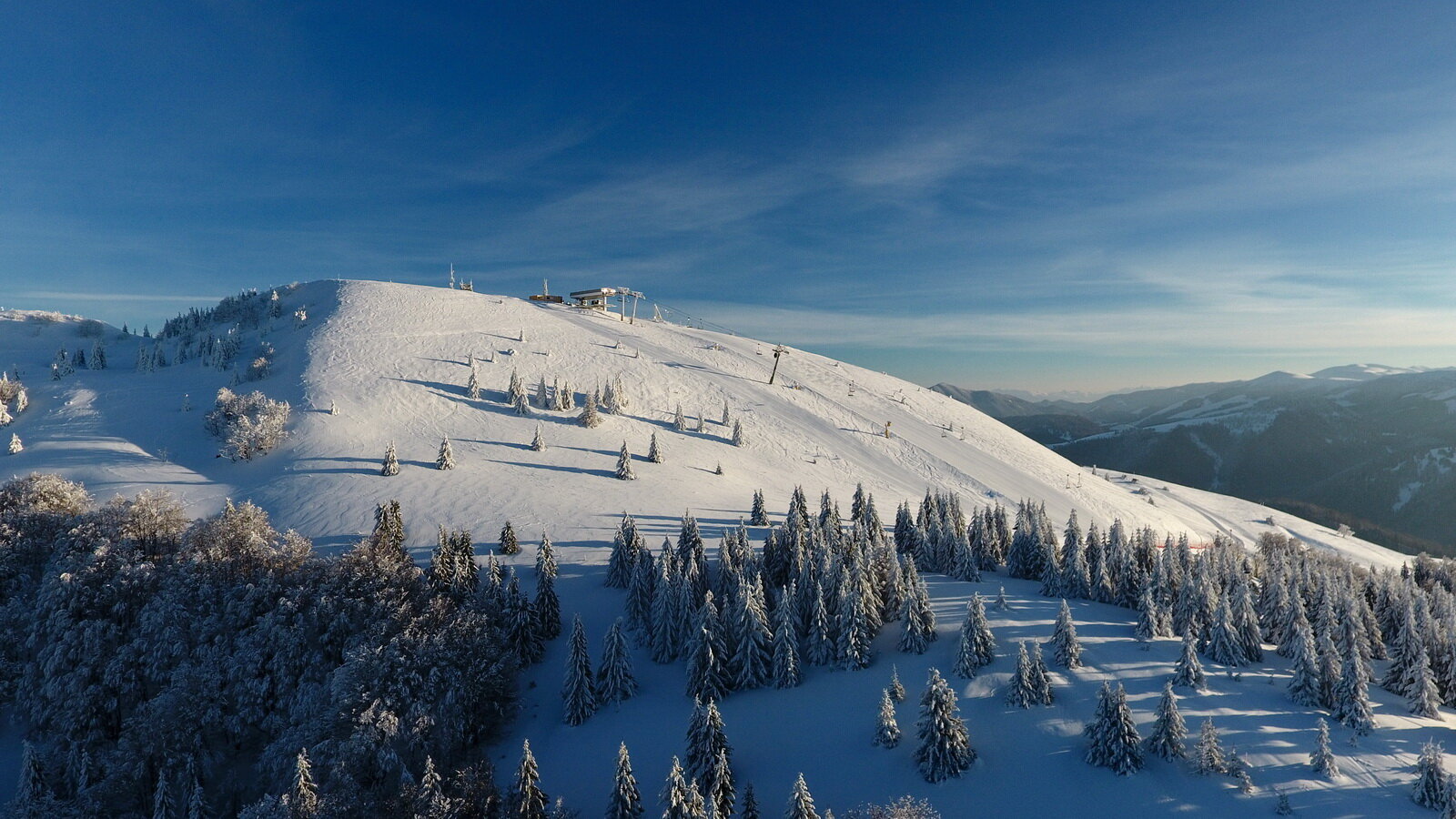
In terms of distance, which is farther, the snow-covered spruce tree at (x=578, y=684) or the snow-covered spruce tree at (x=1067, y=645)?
the snow-covered spruce tree at (x=578, y=684)

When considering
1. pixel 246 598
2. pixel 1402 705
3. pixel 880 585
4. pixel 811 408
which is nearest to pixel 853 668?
pixel 880 585

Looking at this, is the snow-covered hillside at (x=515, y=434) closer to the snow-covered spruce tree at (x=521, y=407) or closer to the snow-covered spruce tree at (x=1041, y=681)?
the snow-covered spruce tree at (x=521, y=407)

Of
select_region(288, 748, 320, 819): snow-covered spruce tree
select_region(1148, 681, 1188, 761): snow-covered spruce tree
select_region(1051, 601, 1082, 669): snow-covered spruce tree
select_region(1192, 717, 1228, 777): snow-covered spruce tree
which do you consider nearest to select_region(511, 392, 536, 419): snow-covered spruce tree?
select_region(288, 748, 320, 819): snow-covered spruce tree

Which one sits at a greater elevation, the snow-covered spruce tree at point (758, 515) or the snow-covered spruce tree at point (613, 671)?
the snow-covered spruce tree at point (758, 515)

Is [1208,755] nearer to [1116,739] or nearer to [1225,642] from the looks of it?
[1116,739]

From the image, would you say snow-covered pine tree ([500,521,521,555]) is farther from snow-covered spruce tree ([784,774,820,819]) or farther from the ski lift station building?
the ski lift station building

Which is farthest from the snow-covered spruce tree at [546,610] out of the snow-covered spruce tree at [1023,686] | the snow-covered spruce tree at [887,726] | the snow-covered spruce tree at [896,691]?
the snow-covered spruce tree at [1023,686]

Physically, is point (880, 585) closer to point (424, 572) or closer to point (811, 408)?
point (424, 572)
